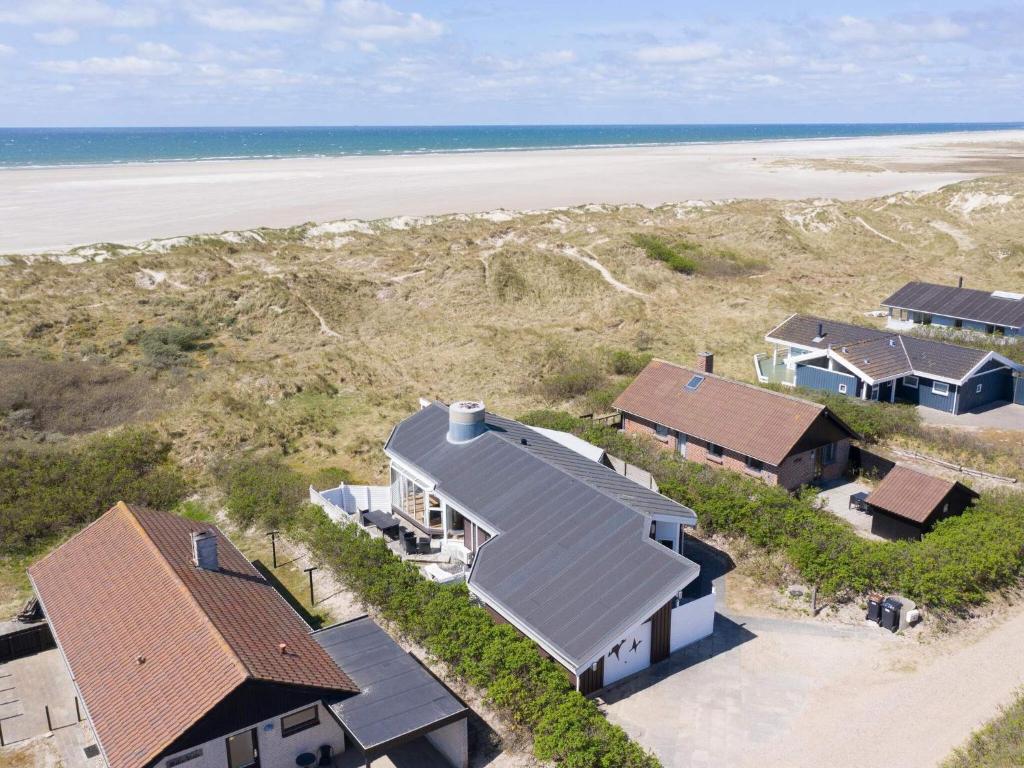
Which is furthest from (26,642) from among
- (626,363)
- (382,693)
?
(626,363)

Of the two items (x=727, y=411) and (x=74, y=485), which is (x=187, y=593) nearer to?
(x=74, y=485)

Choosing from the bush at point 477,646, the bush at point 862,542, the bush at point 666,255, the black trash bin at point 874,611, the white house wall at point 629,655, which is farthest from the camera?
the bush at point 666,255

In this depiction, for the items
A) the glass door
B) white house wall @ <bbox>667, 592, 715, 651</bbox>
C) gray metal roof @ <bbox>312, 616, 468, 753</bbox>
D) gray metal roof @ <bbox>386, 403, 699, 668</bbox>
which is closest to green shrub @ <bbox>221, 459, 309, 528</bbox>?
gray metal roof @ <bbox>386, 403, 699, 668</bbox>

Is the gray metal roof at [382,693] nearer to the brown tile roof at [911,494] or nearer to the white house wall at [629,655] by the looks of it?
the white house wall at [629,655]

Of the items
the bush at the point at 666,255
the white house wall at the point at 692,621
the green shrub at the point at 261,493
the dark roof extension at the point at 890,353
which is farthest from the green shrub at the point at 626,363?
the white house wall at the point at 692,621

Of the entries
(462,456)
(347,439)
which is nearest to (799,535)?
(462,456)

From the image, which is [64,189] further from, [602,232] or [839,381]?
[839,381]
